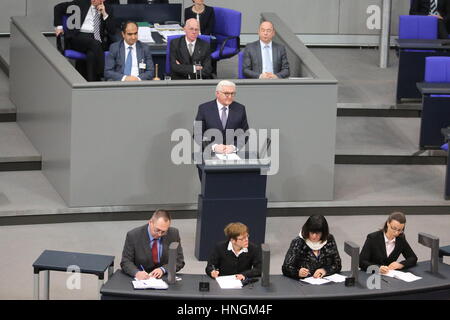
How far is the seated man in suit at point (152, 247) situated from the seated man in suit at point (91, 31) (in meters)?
4.26

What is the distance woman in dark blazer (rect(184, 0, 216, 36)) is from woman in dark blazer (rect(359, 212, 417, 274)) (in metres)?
5.34

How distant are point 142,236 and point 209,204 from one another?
150 centimetres

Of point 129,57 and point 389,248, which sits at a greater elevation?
point 129,57

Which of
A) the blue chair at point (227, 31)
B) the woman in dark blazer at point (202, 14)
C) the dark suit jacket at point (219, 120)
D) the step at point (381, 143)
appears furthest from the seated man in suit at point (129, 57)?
the step at point (381, 143)

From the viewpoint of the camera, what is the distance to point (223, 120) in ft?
37.9

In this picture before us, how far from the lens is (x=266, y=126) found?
475 inches

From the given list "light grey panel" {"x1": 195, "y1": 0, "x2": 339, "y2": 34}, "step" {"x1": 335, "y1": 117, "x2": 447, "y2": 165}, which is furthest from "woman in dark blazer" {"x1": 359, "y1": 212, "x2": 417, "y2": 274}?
"light grey panel" {"x1": 195, "y1": 0, "x2": 339, "y2": 34}

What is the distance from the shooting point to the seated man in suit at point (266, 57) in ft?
42.1

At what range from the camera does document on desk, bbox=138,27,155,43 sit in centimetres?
1415

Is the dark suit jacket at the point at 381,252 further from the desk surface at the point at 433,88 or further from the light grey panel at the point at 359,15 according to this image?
the light grey panel at the point at 359,15

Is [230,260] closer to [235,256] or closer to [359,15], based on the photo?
[235,256]

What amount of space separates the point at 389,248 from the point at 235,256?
1.30 meters

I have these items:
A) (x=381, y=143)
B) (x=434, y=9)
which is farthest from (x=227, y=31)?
(x=434, y=9)
